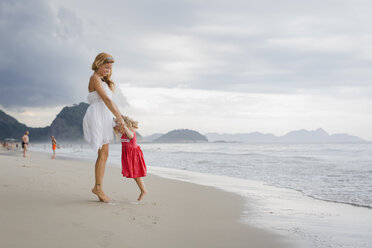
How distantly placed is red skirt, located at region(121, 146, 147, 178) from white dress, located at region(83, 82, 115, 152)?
331 millimetres

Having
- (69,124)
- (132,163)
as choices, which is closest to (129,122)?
(132,163)

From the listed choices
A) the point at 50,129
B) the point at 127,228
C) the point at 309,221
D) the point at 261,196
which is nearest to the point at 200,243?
the point at 127,228

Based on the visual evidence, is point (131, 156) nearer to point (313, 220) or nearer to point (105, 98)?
point (105, 98)

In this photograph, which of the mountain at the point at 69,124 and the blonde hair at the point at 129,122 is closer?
the blonde hair at the point at 129,122

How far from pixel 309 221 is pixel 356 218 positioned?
2.99 ft

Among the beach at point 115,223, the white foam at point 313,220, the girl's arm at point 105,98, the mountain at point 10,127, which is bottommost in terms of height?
the white foam at point 313,220

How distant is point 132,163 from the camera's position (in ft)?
15.1

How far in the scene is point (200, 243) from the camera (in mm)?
2990

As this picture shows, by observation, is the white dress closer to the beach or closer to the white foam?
the beach

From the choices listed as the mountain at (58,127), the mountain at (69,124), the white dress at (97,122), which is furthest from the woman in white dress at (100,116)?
the mountain at (69,124)

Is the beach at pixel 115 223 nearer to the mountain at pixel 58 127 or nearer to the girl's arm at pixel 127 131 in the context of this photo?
the girl's arm at pixel 127 131

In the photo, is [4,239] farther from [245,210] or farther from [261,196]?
[261,196]

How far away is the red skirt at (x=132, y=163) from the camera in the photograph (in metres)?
4.56

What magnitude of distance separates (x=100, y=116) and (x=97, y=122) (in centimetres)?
10
